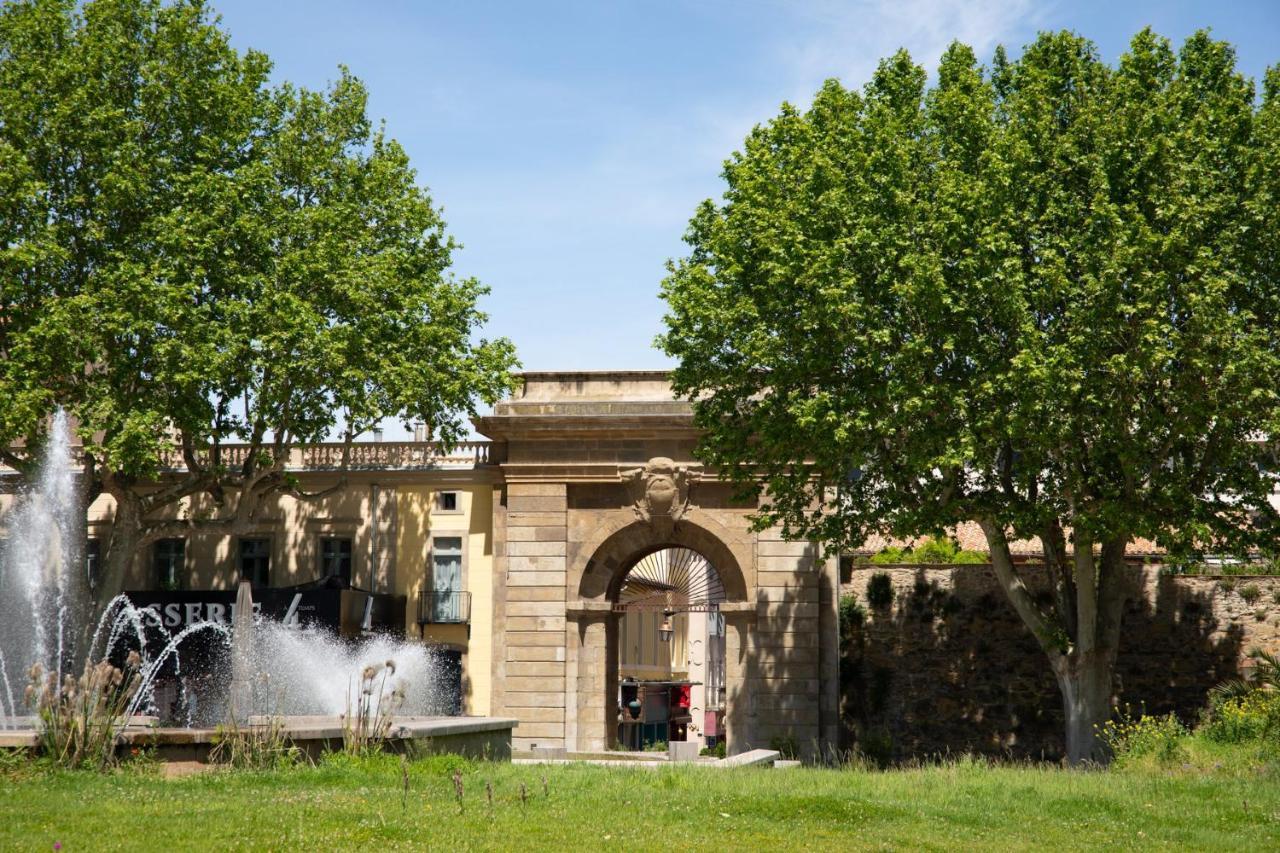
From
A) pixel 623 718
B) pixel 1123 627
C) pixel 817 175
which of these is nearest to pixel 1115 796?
pixel 817 175

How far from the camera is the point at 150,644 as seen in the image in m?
32.3

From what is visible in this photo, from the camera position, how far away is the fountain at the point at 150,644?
94.8 ft

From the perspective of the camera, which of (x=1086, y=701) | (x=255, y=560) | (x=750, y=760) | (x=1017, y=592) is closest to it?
(x=750, y=760)

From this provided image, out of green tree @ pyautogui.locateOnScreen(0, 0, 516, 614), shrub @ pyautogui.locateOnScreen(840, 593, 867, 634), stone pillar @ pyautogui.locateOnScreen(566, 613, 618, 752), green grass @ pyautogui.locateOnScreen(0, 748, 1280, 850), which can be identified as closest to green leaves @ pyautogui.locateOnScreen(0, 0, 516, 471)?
green tree @ pyautogui.locateOnScreen(0, 0, 516, 614)

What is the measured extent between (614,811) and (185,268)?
55.2 feet

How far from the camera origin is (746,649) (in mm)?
31547

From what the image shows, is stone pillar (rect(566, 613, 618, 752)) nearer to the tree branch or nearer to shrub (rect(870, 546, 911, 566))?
A: shrub (rect(870, 546, 911, 566))

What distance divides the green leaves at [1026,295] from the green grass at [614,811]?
625 cm

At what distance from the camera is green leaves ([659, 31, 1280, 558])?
22.2m

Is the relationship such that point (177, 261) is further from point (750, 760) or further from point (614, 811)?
point (614, 811)

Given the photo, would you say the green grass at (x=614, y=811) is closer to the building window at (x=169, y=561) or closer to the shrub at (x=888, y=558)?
the shrub at (x=888, y=558)

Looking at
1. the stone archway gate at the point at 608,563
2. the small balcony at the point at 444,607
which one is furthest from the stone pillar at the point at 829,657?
the small balcony at the point at 444,607

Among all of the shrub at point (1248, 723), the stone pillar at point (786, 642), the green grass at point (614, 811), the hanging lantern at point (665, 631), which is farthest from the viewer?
the hanging lantern at point (665, 631)

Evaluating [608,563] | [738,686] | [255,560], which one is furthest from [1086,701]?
[255,560]
